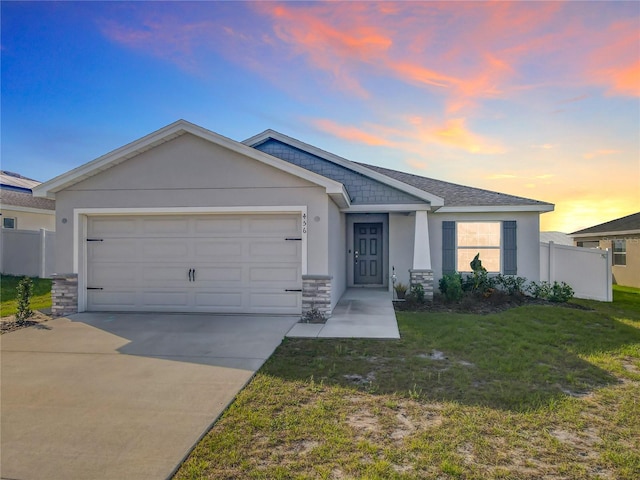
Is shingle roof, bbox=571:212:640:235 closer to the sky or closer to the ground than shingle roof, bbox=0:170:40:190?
closer to the ground

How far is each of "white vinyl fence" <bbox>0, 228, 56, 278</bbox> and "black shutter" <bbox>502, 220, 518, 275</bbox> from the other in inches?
696

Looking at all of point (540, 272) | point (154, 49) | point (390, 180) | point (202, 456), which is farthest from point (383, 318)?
point (154, 49)

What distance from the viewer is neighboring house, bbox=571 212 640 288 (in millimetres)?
17062

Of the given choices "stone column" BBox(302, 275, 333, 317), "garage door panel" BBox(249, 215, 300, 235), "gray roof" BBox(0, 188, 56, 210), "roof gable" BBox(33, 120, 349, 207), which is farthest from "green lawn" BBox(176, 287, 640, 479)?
"gray roof" BBox(0, 188, 56, 210)

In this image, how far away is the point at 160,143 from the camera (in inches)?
347

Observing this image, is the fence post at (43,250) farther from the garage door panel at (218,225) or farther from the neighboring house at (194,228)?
the garage door panel at (218,225)

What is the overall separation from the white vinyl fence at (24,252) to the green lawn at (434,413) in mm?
13996

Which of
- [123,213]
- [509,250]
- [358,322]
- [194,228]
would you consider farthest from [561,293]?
[123,213]

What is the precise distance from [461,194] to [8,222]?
64.9 ft

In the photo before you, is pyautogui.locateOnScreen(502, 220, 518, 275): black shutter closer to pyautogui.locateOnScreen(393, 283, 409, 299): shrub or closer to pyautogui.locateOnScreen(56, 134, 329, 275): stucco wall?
pyautogui.locateOnScreen(393, 283, 409, 299): shrub

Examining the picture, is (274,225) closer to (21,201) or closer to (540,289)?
(540,289)

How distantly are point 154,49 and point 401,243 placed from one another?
927 centimetres

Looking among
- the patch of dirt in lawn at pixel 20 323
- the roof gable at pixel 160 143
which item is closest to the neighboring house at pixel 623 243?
the roof gable at pixel 160 143

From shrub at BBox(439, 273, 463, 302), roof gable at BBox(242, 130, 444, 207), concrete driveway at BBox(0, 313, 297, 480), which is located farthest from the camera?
shrub at BBox(439, 273, 463, 302)
